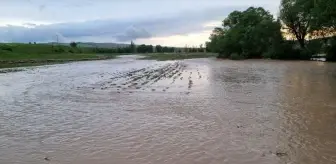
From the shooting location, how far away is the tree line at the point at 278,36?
64812 millimetres

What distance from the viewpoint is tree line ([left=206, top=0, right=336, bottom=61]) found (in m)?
64.8

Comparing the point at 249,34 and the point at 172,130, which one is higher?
the point at 249,34

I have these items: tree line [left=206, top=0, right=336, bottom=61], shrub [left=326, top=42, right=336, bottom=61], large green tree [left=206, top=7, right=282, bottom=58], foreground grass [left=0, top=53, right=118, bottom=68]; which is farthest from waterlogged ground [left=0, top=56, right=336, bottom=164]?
large green tree [left=206, top=7, right=282, bottom=58]

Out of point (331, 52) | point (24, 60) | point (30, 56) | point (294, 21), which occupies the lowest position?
point (24, 60)

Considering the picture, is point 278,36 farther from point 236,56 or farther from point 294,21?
point 236,56

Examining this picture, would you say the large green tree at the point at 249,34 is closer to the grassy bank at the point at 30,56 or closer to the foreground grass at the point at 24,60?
the grassy bank at the point at 30,56

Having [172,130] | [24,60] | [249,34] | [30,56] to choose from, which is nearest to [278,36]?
[249,34]

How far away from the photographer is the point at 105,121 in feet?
43.2

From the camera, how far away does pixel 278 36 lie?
76.9 m

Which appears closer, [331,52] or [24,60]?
[331,52]

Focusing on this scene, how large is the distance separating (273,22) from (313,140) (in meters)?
71.2

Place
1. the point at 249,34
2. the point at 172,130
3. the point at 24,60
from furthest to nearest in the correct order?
1. the point at 249,34
2. the point at 24,60
3. the point at 172,130

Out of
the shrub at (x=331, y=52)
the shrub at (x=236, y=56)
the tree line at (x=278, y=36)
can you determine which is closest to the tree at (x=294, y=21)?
the tree line at (x=278, y=36)

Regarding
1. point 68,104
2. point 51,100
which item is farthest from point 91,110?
point 51,100
